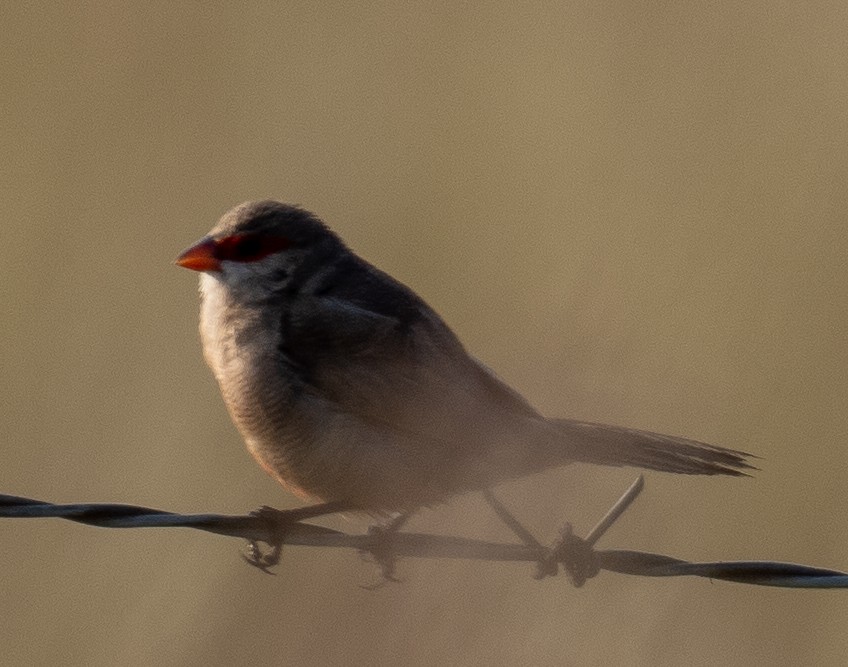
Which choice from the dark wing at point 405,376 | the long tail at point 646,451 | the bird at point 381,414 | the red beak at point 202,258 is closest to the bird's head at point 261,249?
the red beak at point 202,258

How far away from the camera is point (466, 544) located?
5168 millimetres

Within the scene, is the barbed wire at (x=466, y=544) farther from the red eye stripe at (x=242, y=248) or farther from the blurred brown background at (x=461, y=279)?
the red eye stripe at (x=242, y=248)

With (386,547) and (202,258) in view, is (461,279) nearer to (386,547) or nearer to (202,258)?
(202,258)

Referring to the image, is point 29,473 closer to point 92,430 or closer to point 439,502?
point 92,430

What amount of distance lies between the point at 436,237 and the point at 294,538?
5.49 meters

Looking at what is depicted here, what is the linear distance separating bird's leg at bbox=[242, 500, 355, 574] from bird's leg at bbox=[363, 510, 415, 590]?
0.19m

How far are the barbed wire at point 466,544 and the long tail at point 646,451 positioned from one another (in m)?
0.42

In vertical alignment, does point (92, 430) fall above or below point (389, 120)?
below

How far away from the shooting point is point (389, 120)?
11422 millimetres

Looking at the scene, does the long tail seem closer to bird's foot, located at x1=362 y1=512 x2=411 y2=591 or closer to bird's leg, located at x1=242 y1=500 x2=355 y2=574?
bird's foot, located at x1=362 y1=512 x2=411 y2=591

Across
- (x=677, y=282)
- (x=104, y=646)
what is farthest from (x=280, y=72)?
(x=104, y=646)

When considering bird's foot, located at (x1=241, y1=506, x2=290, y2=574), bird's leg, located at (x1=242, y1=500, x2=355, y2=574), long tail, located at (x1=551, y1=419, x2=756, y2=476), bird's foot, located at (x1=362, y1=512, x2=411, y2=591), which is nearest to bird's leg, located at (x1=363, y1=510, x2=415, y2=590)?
bird's foot, located at (x1=362, y1=512, x2=411, y2=591)

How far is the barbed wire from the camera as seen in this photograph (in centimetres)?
469

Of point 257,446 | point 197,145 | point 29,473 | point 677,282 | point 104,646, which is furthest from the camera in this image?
point 197,145
